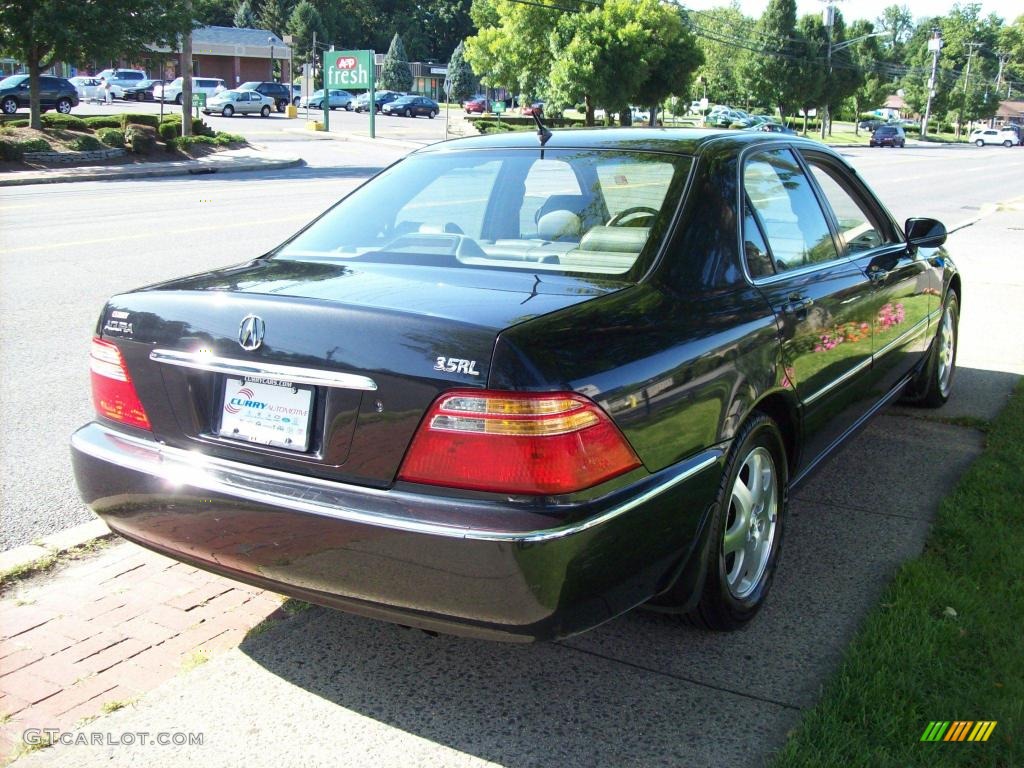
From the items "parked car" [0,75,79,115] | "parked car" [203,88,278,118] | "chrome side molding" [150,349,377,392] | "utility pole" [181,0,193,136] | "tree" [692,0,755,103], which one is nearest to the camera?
"chrome side molding" [150,349,377,392]

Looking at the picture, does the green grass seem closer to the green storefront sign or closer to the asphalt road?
the asphalt road

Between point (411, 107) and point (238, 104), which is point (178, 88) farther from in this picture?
point (411, 107)

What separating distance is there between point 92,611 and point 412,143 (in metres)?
41.2

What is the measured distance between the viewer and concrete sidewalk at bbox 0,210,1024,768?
9.01 feet

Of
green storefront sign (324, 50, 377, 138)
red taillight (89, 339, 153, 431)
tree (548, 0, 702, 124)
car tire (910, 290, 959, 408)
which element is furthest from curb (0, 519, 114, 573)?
green storefront sign (324, 50, 377, 138)

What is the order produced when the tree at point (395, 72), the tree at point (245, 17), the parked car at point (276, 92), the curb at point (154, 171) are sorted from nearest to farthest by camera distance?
the curb at point (154, 171)
the parked car at point (276, 92)
the tree at point (395, 72)
the tree at point (245, 17)

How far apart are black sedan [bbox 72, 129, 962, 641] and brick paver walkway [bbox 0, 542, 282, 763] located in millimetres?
447

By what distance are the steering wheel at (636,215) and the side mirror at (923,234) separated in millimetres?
2221

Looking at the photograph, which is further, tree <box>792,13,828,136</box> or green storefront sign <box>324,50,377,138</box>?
tree <box>792,13,828,136</box>

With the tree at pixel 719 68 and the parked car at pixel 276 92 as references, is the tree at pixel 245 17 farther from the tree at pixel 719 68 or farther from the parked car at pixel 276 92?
the tree at pixel 719 68

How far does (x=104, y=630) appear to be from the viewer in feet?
11.1

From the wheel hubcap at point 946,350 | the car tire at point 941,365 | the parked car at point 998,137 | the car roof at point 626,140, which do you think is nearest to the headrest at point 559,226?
the car roof at point 626,140

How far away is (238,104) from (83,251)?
5156 cm

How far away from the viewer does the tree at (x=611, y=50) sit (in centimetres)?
4000
